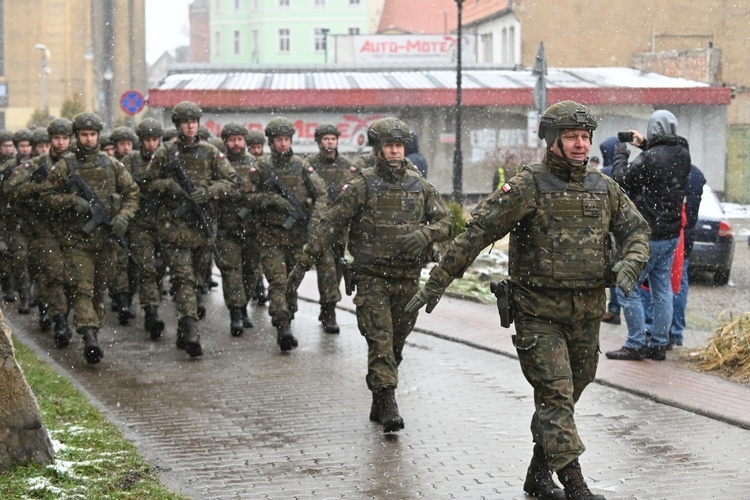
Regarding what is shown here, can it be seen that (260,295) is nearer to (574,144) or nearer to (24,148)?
(24,148)

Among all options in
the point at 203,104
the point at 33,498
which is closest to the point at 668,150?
the point at 33,498

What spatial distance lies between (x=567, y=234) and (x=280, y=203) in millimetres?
5806

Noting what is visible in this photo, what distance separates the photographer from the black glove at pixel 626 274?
5.93m

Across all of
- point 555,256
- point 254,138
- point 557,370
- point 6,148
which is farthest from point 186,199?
point 557,370

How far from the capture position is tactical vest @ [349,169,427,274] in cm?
806

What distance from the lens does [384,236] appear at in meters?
8.08

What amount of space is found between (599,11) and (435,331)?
3655cm

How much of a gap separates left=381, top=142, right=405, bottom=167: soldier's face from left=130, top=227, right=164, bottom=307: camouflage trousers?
4869 mm

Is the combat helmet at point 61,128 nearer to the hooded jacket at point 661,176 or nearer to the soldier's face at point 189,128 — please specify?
the soldier's face at point 189,128

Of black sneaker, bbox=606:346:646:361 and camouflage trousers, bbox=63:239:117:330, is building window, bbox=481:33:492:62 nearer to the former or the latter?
camouflage trousers, bbox=63:239:117:330

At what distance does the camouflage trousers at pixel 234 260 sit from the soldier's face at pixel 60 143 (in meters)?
1.76

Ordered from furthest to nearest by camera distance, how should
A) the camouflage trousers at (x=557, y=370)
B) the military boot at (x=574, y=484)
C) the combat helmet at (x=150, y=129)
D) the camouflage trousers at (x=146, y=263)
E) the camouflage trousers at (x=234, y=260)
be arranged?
the combat helmet at (x=150, y=129) → the camouflage trousers at (x=146, y=263) → the camouflage trousers at (x=234, y=260) → the camouflage trousers at (x=557, y=370) → the military boot at (x=574, y=484)

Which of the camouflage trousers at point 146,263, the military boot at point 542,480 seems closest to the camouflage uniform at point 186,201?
the camouflage trousers at point 146,263

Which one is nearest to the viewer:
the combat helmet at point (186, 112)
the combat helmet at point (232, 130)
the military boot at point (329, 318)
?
the combat helmet at point (186, 112)
